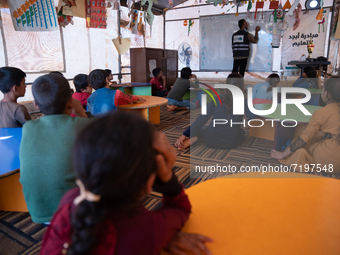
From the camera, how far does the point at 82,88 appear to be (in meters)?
3.06

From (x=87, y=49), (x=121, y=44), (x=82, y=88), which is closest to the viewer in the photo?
(x=82, y=88)

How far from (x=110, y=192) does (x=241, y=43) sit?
275 inches

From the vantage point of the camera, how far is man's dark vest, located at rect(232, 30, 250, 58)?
6699 millimetres

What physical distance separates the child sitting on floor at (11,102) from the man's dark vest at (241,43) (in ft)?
19.3

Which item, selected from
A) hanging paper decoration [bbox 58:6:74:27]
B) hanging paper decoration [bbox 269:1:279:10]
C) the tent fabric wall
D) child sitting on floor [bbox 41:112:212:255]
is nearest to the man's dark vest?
hanging paper decoration [bbox 269:1:279:10]

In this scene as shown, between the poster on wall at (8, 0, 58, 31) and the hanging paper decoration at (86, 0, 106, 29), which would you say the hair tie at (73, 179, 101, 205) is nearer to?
the poster on wall at (8, 0, 58, 31)

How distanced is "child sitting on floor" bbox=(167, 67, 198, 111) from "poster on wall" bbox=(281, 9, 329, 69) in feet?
11.3

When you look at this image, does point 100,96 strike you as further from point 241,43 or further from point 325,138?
point 241,43

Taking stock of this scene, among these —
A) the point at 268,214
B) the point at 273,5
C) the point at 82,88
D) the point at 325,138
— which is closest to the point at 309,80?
the point at 325,138

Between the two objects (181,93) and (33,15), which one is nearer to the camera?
(33,15)

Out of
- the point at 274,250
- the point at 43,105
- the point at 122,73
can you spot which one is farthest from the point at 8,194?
the point at 122,73

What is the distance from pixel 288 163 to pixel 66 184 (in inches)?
84.7

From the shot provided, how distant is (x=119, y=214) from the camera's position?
0.58 m

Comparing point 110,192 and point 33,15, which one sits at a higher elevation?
point 33,15
